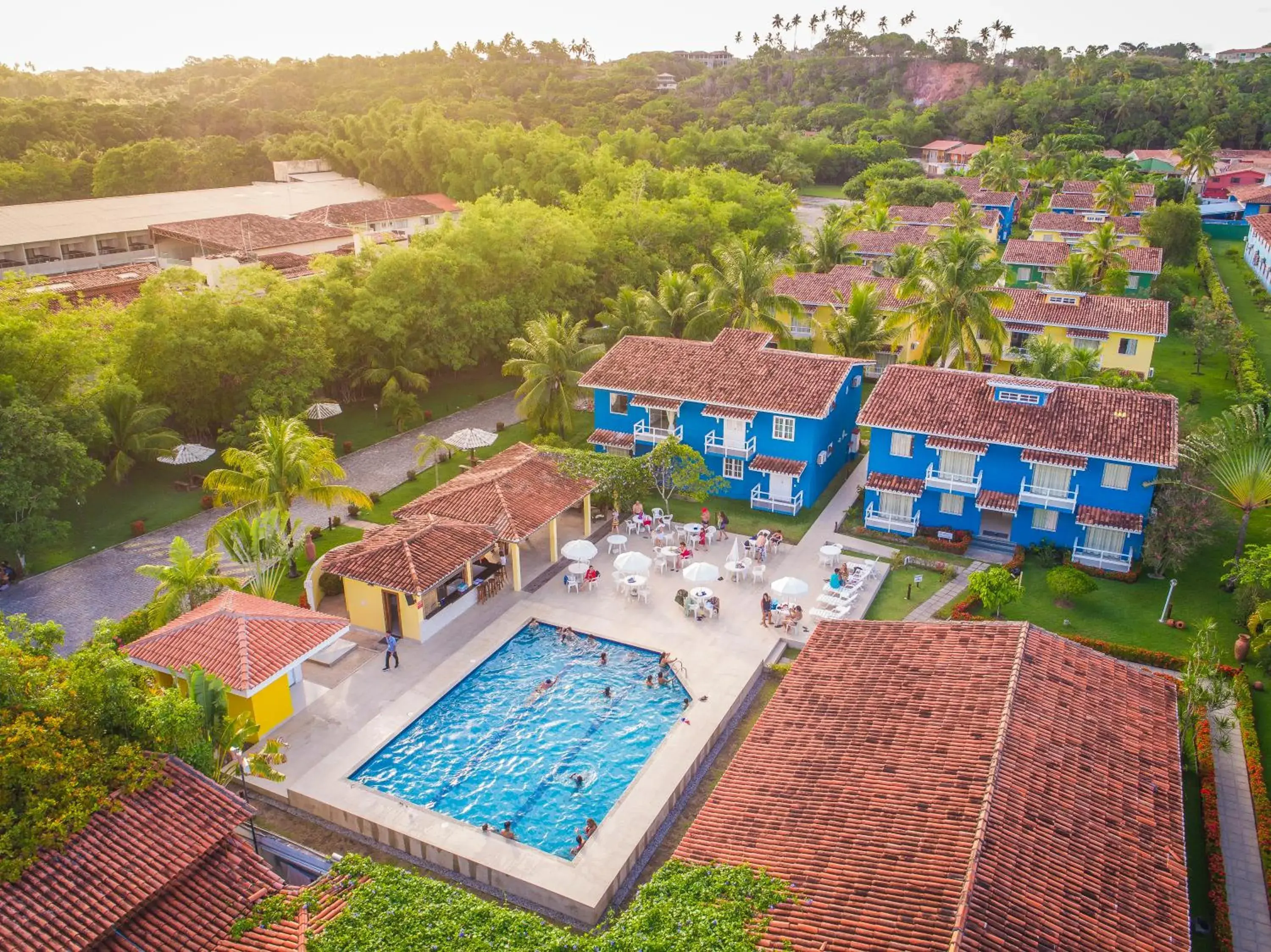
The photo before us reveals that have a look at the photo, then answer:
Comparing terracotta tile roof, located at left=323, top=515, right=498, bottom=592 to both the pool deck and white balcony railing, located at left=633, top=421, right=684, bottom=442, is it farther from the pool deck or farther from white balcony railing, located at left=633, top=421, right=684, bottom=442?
white balcony railing, located at left=633, top=421, right=684, bottom=442

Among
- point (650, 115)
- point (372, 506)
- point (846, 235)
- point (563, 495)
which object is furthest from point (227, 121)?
point (563, 495)

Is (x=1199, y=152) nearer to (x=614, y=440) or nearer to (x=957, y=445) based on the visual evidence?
(x=957, y=445)

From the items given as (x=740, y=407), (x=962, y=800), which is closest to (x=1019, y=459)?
(x=740, y=407)

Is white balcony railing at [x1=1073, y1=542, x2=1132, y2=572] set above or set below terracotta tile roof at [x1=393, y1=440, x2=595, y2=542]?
below

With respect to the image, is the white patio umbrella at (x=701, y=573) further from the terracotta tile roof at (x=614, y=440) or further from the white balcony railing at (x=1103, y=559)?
the white balcony railing at (x=1103, y=559)

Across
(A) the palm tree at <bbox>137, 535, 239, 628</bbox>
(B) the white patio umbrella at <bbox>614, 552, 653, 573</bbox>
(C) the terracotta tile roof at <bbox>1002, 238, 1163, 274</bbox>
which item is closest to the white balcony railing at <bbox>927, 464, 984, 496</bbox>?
(B) the white patio umbrella at <bbox>614, 552, 653, 573</bbox>

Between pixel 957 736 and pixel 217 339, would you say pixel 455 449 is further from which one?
pixel 957 736
